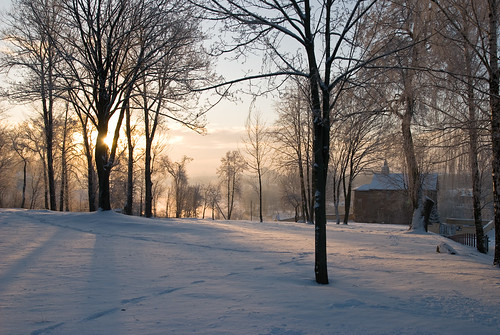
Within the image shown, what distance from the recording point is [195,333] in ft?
12.9

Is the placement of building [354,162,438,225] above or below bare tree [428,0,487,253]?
below

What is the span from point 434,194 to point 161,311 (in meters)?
43.6

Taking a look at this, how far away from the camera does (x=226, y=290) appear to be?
18.4ft

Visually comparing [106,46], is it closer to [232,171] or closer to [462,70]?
[462,70]

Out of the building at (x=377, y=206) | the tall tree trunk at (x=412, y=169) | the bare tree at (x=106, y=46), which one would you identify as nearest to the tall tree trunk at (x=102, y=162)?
the bare tree at (x=106, y=46)

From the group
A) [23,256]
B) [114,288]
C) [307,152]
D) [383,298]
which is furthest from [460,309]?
[307,152]

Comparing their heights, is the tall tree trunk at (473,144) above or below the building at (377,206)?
above

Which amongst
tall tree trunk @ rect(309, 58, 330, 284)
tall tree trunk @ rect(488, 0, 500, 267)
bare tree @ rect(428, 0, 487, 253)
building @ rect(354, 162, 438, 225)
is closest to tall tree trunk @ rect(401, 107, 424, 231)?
bare tree @ rect(428, 0, 487, 253)

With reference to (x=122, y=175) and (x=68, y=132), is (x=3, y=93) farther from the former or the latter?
(x=122, y=175)

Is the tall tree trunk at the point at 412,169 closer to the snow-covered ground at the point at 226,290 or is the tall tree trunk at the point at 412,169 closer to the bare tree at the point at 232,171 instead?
the snow-covered ground at the point at 226,290

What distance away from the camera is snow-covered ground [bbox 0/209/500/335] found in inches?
A: 167

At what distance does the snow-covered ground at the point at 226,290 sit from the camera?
4.25m

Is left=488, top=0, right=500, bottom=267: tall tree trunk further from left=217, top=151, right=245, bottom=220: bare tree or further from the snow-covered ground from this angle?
left=217, top=151, right=245, bottom=220: bare tree

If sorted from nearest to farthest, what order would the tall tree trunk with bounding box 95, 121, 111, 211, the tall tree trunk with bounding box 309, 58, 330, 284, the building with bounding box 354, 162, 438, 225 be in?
the tall tree trunk with bounding box 309, 58, 330, 284
the tall tree trunk with bounding box 95, 121, 111, 211
the building with bounding box 354, 162, 438, 225
